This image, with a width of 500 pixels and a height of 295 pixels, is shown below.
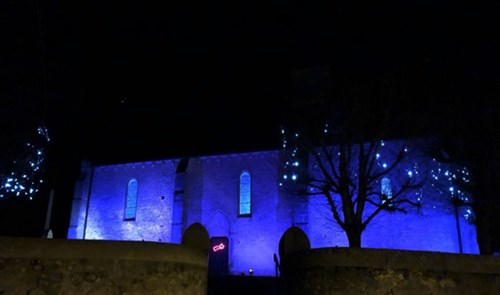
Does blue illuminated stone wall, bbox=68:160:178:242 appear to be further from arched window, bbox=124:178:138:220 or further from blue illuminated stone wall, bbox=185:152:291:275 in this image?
blue illuminated stone wall, bbox=185:152:291:275

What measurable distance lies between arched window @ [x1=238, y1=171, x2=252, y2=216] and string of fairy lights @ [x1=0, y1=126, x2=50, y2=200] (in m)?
11.5

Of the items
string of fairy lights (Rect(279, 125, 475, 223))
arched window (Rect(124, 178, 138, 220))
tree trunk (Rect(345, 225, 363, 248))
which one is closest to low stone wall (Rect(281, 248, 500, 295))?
tree trunk (Rect(345, 225, 363, 248))

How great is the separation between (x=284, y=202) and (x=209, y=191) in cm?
484

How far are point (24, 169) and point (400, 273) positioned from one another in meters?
16.2

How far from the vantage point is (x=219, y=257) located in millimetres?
26375

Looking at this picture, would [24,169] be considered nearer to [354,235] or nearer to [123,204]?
[123,204]

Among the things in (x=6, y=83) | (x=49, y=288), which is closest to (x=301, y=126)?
(x=6, y=83)

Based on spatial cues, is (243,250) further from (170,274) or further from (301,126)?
(170,274)

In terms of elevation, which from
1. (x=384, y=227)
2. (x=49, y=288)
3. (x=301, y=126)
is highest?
(x=301, y=126)

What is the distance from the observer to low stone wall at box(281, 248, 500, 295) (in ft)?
29.0

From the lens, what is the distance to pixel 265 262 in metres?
25.6

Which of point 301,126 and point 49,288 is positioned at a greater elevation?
point 301,126

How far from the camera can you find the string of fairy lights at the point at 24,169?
18.1 metres

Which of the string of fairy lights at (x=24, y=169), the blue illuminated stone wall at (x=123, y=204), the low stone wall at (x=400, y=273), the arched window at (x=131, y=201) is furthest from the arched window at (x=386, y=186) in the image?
the string of fairy lights at (x=24, y=169)
